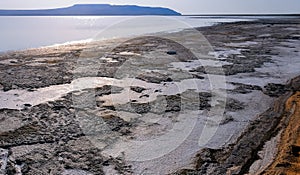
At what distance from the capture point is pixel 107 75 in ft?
32.3

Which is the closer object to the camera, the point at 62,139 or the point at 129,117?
the point at 62,139

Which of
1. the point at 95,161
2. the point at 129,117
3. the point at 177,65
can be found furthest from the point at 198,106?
the point at 177,65

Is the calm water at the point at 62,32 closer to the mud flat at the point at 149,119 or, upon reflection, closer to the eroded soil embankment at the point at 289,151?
the mud flat at the point at 149,119

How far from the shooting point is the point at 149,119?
6043 mm

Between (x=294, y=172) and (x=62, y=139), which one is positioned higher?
(x=294, y=172)

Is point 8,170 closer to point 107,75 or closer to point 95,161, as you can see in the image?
point 95,161

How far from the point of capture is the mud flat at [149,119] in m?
4.31

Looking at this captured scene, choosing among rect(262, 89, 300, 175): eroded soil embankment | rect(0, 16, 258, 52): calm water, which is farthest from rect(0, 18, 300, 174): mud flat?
rect(0, 16, 258, 52): calm water

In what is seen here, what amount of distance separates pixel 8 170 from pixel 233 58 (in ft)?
35.1

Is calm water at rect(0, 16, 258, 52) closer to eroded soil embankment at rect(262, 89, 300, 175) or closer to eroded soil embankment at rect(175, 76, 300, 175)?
eroded soil embankment at rect(175, 76, 300, 175)

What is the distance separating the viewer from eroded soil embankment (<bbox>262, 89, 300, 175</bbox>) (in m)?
3.88

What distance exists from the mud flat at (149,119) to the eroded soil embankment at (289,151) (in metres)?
0.01

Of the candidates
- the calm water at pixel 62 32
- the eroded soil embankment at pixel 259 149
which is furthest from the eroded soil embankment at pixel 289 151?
the calm water at pixel 62 32

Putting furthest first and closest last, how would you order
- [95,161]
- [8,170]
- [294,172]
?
[95,161], [8,170], [294,172]
